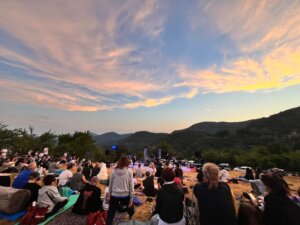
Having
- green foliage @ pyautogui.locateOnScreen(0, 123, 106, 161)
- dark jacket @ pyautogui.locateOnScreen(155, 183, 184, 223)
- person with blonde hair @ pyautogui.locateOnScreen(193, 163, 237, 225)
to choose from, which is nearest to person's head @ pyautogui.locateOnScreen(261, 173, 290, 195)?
person with blonde hair @ pyautogui.locateOnScreen(193, 163, 237, 225)

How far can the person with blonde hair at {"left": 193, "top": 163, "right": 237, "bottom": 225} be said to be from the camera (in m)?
2.62

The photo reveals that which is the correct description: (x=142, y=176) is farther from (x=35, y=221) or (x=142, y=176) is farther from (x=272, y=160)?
(x=272, y=160)

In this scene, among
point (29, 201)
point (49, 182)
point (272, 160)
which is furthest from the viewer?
point (272, 160)

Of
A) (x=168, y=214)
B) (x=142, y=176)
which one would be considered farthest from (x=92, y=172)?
(x=168, y=214)

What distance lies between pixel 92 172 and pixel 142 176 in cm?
420

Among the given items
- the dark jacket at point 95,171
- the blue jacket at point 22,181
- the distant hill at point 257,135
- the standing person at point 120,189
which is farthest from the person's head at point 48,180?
the distant hill at point 257,135

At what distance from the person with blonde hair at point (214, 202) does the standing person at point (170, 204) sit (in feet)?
1.70

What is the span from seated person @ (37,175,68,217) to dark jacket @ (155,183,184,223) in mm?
3360

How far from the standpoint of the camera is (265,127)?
399 feet

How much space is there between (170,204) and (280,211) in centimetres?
156

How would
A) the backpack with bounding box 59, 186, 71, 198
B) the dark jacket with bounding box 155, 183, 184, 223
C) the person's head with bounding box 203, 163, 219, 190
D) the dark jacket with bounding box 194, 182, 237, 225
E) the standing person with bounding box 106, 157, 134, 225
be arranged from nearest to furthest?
the dark jacket with bounding box 194, 182, 237, 225, the person's head with bounding box 203, 163, 219, 190, the dark jacket with bounding box 155, 183, 184, 223, the standing person with bounding box 106, 157, 134, 225, the backpack with bounding box 59, 186, 71, 198

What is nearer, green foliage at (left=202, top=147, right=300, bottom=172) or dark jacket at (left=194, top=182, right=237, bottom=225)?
dark jacket at (left=194, top=182, right=237, bottom=225)

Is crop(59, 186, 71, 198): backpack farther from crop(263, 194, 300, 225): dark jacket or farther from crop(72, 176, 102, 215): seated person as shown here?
crop(263, 194, 300, 225): dark jacket

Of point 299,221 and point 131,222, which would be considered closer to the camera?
point 299,221
